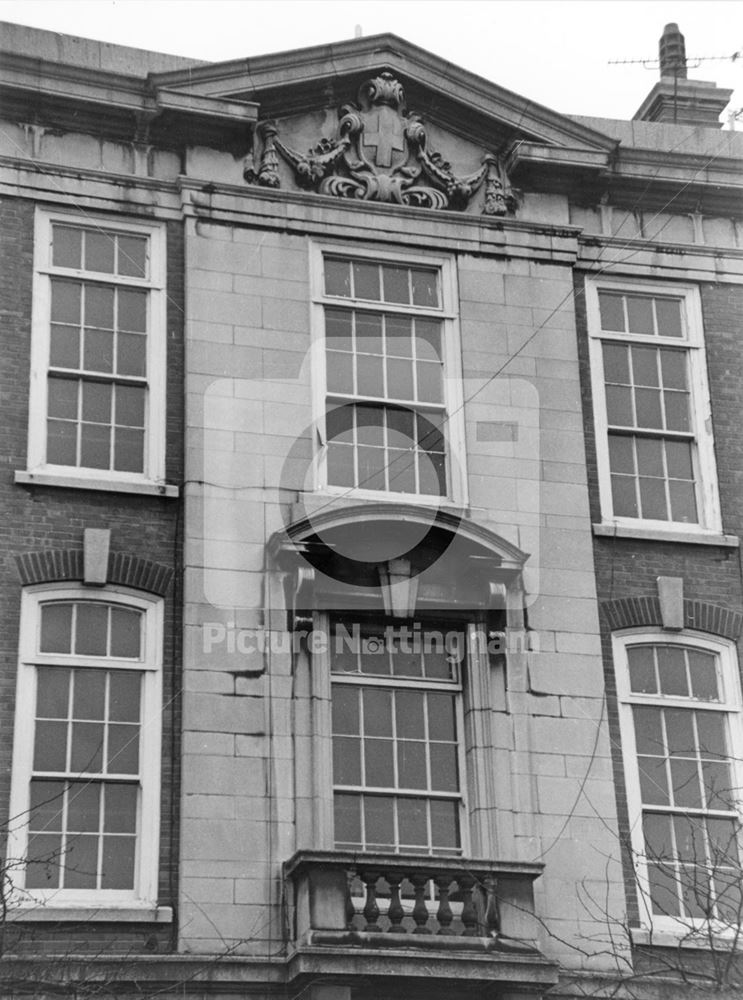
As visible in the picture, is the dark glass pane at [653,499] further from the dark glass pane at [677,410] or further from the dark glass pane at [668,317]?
the dark glass pane at [668,317]

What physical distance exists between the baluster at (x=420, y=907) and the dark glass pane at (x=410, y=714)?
191cm

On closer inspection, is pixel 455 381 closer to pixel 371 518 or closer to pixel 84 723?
pixel 371 518

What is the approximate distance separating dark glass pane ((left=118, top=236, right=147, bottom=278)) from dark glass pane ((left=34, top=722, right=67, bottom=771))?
5067 mm

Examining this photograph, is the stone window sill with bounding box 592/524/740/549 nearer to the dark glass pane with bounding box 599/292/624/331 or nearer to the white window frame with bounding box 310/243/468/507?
the white window frame with bounding box 310/243/468/507

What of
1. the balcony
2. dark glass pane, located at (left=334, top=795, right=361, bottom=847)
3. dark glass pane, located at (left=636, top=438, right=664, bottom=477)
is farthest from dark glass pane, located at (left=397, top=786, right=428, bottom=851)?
dark glass pane, located at (left=636, top=438, right=664, bottom=477)

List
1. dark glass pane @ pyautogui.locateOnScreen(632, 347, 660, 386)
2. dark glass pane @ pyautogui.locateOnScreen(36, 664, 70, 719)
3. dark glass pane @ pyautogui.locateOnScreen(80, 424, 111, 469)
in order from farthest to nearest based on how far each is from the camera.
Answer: dark glass pane @ pyautogui.locateOnScreen(632, 347, 660, 386), dark glass pane @ pyautogui.locateOnScreen(80, 424, 111, 469), dark glass pane @ pyautogui.locateOnScreen(36, 664, 70, 719)

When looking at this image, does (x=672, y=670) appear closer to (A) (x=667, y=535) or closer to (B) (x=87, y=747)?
(A) (x=667, y=535)

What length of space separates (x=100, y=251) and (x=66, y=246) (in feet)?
1.19

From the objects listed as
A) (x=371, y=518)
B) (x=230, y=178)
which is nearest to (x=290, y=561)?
(x=371, y=518)

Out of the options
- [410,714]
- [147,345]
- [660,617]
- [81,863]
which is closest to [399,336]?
[147,345]

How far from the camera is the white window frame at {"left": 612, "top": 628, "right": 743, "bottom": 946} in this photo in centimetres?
1778

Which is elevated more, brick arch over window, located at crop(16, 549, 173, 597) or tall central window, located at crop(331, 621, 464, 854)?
brick arch over window, located at crop(16, 549, 173, 597)

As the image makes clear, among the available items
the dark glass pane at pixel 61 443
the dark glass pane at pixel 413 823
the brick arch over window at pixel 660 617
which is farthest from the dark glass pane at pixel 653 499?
the dark glass pane at pixel 61 443

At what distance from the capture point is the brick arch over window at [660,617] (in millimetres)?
18984
